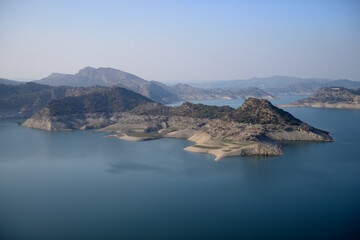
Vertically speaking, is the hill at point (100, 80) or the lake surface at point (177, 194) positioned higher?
the hill at point (100, 80)

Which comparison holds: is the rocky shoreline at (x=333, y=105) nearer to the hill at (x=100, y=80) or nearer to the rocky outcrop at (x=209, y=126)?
the rocky outcrop at (x=209, y=126)

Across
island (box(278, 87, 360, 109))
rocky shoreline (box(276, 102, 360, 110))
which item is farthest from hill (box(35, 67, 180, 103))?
island (box(278, 87, 360, 109))

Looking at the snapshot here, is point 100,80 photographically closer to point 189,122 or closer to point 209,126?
point 189,122

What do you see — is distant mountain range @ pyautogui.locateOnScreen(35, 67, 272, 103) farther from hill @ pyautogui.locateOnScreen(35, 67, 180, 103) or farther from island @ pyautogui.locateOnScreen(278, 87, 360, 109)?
island @ pyautogui.locateOnScreen(278, 87, 360, 109)

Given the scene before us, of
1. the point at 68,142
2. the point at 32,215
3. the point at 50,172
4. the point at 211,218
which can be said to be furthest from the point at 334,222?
the point at 68,142

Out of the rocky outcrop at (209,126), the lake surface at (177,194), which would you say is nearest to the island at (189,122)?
the rocky outcrop at (209,126)

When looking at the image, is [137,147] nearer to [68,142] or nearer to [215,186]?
[68,142]

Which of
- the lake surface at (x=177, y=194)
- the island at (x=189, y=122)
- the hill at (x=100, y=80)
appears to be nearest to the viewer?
the lake surface at (x=177, y=194)
